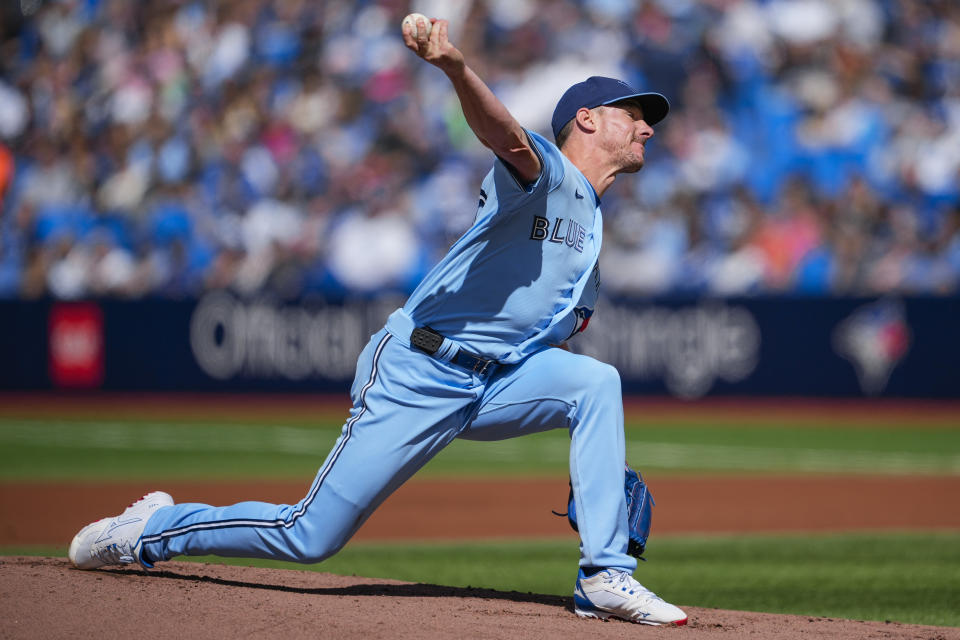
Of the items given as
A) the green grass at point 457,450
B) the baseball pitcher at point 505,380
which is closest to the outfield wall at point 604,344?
the green grass at point 457,450

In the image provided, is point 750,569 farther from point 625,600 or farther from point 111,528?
point 111,528

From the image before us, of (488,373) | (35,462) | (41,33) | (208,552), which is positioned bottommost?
(35,462)

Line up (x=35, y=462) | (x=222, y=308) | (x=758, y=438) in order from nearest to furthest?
(x=35, y=462), (x=758, y=438), (x=222, y=308)

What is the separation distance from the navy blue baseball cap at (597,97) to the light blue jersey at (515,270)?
1.09ft

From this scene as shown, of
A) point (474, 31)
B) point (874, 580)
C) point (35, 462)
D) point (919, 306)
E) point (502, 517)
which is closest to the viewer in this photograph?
point (874, 580)

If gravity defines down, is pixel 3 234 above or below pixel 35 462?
above

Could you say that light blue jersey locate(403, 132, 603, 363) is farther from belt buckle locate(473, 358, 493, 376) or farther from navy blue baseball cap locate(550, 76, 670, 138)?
navy blue baseball cap locate(550, 76, 670, 138)

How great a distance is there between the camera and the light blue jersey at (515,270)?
177 inches

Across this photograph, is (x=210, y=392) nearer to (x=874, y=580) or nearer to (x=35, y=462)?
(x=35, y=462)

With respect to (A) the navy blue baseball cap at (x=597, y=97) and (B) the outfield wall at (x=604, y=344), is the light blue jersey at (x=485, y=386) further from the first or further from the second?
(B) the outfield wall at (x=604, y=344)

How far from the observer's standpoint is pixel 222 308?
16.8m

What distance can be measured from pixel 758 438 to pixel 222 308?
287 inches

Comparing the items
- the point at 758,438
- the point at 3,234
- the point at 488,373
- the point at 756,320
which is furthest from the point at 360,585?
the point at 3,234

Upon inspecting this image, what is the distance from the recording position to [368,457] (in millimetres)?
4547
